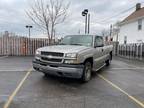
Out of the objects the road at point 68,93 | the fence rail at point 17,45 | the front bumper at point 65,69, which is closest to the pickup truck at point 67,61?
the front bumper at point 65,69

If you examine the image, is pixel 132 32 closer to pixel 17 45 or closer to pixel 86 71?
pixel 17 45

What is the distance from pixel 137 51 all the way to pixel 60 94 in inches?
574

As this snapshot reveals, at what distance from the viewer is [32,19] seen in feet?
73.4

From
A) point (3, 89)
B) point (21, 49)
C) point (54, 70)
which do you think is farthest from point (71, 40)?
point (21, 49)

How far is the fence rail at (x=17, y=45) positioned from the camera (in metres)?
18.3

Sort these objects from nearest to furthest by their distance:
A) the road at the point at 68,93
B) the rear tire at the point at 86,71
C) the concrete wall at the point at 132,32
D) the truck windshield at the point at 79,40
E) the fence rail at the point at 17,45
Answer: the road at the point at 68,93 → the rear tire at the point at 86,71 → the truck windshield at the point at 79,40 → the fence rail at the point at 17,45 → the concrete wall at the point at 132,32

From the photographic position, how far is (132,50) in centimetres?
1919

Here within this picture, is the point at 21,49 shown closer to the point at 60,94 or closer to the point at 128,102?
the point at 60,94

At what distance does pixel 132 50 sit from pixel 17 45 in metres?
11.8

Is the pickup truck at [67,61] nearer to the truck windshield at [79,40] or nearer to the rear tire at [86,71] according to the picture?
the rear tire at [86,71]

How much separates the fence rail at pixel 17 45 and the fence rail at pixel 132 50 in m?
9.64

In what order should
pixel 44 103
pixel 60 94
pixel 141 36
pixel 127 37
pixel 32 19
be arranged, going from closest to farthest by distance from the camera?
pixel 44 103 → pixel 60 94 → pixel 32 19 → pixel 141 36 → pixel 127 37

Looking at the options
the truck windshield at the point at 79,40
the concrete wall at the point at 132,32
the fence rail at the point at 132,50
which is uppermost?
the concrete wall at the point at 132,32

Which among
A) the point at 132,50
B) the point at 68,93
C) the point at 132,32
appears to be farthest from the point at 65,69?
the point at 132,32
